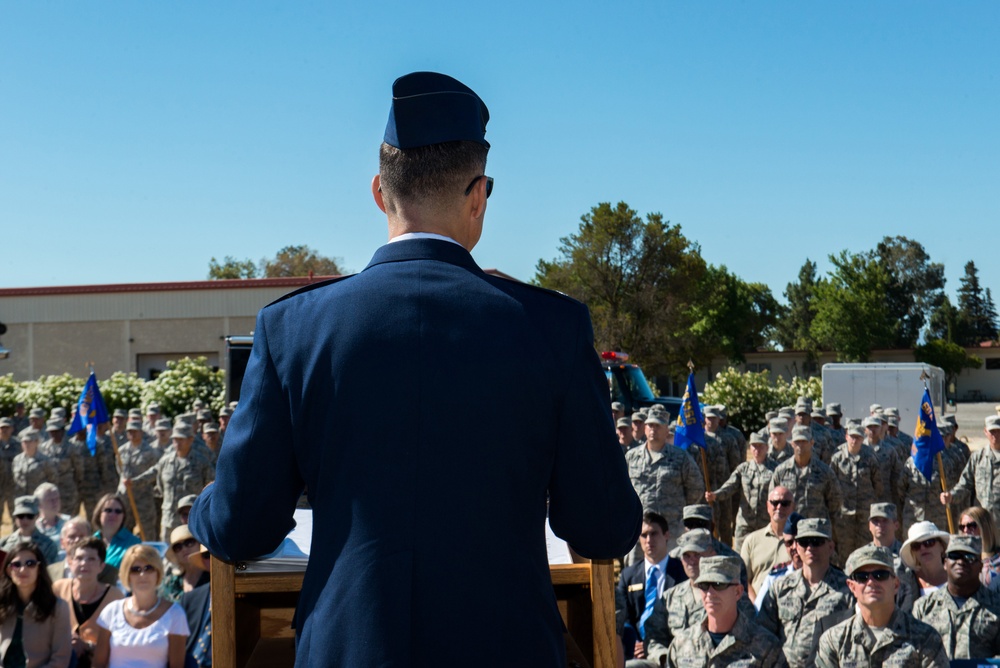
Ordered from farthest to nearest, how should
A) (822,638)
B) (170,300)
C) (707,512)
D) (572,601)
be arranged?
(170,300)
(707,512)
(822,638)
(572,601)

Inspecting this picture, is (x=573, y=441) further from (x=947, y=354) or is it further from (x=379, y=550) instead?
(x=947, y=354)

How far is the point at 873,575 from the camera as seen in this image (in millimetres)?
5621

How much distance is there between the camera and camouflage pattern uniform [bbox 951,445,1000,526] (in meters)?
11.0

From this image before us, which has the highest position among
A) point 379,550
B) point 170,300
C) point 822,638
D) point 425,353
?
point 170,300

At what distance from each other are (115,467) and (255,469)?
50.0 feet

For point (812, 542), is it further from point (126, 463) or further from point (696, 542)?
point (126, 463)

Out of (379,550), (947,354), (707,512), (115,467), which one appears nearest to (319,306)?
(379,550)

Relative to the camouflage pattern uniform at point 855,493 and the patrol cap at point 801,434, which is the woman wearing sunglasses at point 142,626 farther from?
the camouflage pattern uniform at point 855,493

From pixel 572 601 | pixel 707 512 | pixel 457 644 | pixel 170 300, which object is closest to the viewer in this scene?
pixel 457 644

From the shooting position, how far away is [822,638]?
18.9 ft

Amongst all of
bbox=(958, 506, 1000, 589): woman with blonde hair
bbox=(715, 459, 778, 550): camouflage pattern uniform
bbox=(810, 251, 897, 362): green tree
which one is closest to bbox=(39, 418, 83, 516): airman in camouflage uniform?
bbox=(715, 459, 778, 550): camouflage pattern uniform

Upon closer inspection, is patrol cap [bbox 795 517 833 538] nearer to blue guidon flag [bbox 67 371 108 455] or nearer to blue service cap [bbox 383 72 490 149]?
blue service cap [bbox 383 72 490 149]

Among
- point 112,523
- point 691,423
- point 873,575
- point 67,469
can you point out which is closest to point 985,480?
point 691,423

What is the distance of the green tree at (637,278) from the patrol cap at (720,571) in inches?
1394
